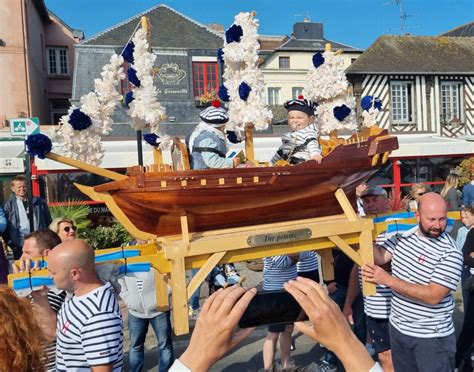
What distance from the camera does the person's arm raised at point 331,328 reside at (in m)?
1.18

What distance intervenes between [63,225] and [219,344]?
122 inches

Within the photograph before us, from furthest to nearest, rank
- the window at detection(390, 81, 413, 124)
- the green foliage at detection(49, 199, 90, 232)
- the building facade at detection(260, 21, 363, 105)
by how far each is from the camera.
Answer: the building facade at detection(260, 21, 363, 105) → the window at detection(390, 81, 413, 124) → the green foliage at detection(49, 199, 90, 232)

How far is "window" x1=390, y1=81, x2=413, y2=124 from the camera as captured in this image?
1952cm

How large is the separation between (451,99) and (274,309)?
2115cm

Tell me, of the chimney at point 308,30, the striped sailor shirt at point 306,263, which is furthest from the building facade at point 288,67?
the striped sailor shirt at point 306,263

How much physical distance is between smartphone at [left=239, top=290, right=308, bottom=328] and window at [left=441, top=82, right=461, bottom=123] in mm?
20618

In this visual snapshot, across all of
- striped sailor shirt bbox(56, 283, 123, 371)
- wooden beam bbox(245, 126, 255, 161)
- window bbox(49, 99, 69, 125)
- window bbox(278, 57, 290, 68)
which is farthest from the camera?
window bbox(278, 57, 290, 68)

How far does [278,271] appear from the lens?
420cm

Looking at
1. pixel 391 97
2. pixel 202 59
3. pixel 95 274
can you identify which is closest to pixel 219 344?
pixel 95 274

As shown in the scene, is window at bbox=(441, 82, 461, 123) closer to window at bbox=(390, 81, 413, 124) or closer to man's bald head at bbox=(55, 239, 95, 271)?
window at bbox=(390, 81, 413, 124)

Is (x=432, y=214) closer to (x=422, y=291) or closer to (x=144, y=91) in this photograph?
(x=422, y=291)

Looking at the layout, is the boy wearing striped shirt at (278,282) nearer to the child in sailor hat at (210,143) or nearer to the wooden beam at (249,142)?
the wooden beam at (249,142)

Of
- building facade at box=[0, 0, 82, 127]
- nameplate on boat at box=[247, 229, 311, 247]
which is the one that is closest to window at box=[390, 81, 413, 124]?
building facade at box=[0, 0, 82, 127]

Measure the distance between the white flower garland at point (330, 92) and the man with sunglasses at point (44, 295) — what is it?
6.53 ft
